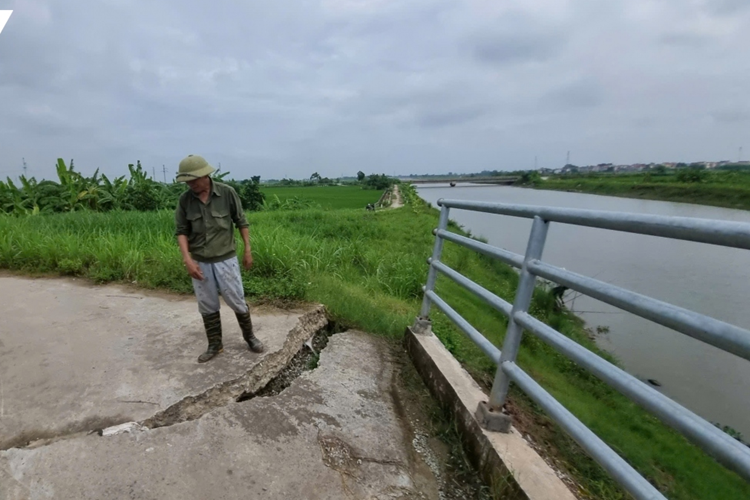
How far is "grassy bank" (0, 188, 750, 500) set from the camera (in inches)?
139

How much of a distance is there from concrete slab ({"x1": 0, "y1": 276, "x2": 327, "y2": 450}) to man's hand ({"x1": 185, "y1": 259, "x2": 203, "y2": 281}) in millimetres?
538

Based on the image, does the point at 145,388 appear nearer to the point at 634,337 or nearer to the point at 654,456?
the point at 654,456

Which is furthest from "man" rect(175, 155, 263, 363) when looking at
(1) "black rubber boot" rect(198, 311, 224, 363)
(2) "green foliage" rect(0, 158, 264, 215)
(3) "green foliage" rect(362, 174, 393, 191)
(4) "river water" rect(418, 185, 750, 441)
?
(3) "green foliage" rect(362, 174, 393, 191)

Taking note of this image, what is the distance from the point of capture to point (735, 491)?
4055 millimetres

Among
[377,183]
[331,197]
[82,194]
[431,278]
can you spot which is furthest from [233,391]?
[377,183]

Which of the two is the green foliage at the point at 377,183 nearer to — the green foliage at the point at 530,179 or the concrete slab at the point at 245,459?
the green foliage at the point at 530,179

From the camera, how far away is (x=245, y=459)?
6.22 feet

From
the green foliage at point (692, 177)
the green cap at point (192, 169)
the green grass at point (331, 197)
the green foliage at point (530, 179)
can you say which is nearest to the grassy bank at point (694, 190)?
the green foliage at point (692, 177)

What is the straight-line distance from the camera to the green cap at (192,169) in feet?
8.20

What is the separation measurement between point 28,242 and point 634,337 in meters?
10.6

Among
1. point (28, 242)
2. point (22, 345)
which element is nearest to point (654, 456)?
point (22, 345)

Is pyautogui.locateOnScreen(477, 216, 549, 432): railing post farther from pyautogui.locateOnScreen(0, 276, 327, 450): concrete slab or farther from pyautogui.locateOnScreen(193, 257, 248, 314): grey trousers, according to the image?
pyautogui.locateOnScreen(193, 257, 248, 314): grey trousers

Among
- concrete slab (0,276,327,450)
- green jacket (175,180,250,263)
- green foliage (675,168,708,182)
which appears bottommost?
concrete slab (0,276,327,450)

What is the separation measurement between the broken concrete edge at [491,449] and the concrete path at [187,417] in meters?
0.26
